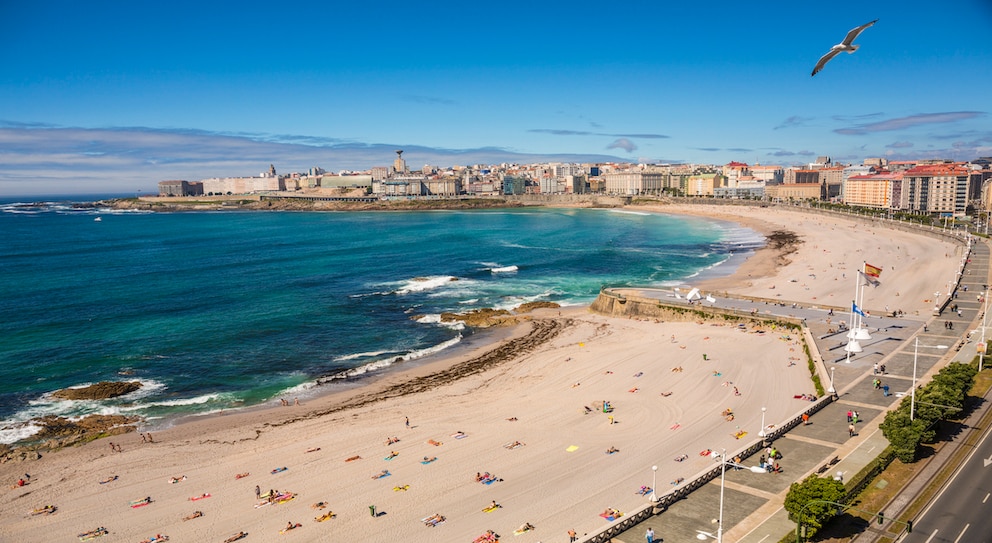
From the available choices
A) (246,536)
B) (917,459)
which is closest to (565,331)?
(917,459)

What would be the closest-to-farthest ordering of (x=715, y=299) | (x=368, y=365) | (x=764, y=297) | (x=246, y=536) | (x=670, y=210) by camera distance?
(x=246, y=536) < (x=368, y=365) < (x=715, y=299) < (x=764, y=297) < (x=670, y=210)

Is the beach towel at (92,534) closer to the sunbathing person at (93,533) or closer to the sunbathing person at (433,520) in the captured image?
the sunbathing person at (93,533)

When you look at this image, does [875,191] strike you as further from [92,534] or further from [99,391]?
[92,534]

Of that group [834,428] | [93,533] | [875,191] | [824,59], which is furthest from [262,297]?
[875,191]

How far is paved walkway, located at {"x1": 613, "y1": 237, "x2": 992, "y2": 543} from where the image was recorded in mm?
19070

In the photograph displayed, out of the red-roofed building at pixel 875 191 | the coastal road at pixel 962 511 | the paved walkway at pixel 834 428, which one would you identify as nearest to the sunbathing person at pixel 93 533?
the paved walkway at pixel 834 428

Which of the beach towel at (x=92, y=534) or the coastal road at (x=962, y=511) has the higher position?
the coastal road at (x=962, y=511)

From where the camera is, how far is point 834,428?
Answer: 996 inches

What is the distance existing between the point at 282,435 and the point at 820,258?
6918 centimetres

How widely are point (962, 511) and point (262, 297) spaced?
57776 mm

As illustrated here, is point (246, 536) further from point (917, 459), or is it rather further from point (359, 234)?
point (359, 234)

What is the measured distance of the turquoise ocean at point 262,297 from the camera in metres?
37.9

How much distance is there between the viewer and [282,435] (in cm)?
2930

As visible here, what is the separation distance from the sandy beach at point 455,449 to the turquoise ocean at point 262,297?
196 inches
